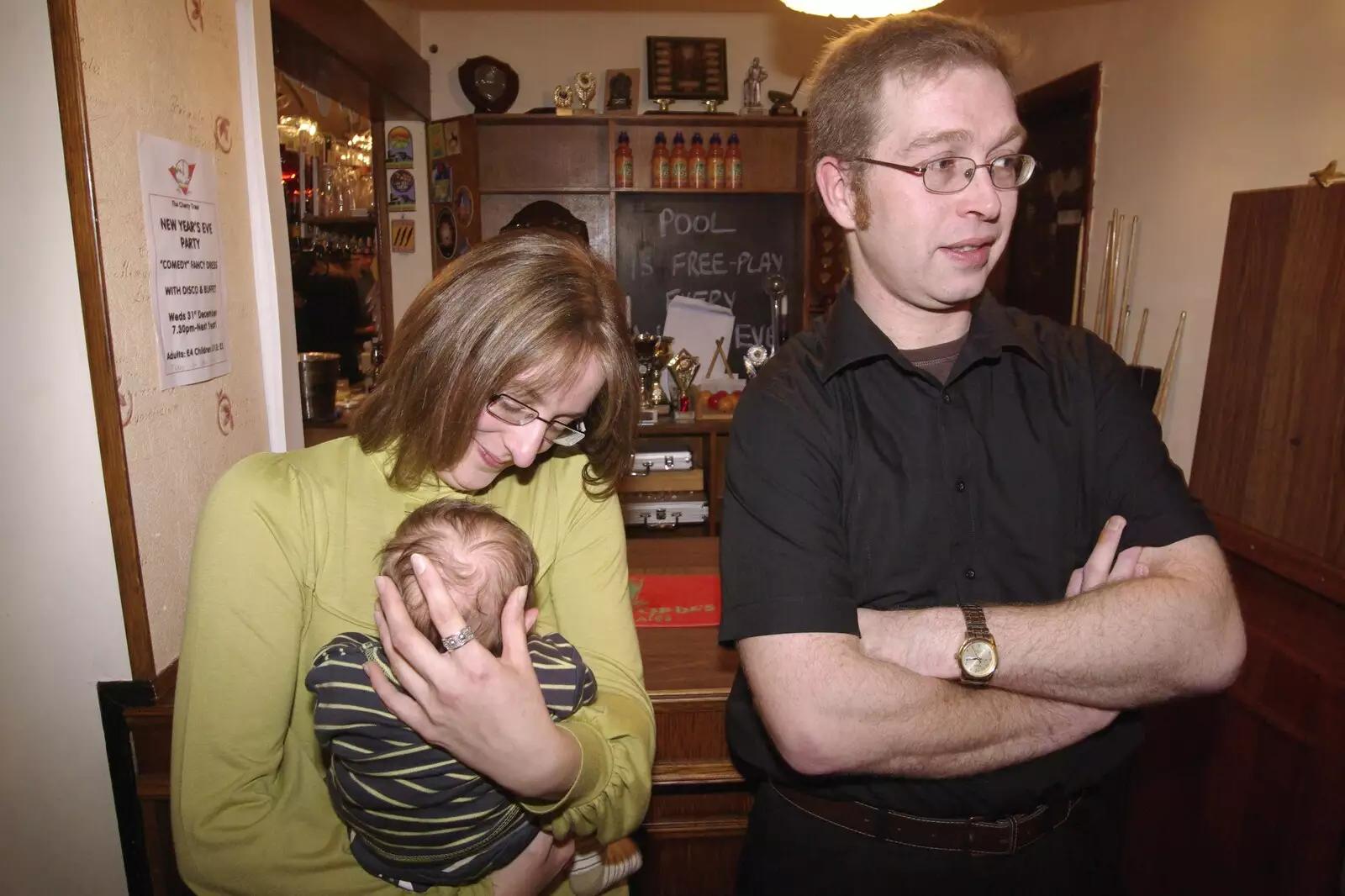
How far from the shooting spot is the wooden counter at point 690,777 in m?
1.85

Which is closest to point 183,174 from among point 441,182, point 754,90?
point 441,182

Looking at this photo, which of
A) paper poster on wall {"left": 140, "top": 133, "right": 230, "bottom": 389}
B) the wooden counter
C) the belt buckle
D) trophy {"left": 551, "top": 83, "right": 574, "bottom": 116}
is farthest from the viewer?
trophy {"left": 551, "top": 83, "right": 574, "bottom": 116}

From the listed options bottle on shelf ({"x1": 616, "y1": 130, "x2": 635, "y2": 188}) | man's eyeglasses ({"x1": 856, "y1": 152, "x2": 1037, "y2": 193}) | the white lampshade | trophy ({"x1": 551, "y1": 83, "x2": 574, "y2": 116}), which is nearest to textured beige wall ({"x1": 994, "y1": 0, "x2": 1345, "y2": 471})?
the white lampshade

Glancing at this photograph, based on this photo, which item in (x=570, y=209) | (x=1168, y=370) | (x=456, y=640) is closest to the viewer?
(x=456, y=640)

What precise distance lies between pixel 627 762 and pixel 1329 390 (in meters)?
1.89

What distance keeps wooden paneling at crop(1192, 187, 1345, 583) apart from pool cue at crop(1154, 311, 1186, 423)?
14.3 inches

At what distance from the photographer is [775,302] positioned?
513 centimetres

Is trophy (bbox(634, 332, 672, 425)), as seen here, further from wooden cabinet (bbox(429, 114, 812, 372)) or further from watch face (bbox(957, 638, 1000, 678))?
watch face (bbox(957, 638, 1000, 678))

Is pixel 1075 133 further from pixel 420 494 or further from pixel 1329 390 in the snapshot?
pixel 420 494

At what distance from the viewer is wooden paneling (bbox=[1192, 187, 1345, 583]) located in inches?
82.2

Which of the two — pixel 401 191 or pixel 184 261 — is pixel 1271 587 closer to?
pixel 184 261

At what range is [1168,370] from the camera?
9.73ft

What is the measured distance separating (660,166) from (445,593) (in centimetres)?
416

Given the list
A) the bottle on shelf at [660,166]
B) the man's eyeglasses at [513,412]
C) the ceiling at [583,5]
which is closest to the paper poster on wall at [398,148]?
the ceiling at [583,5]
